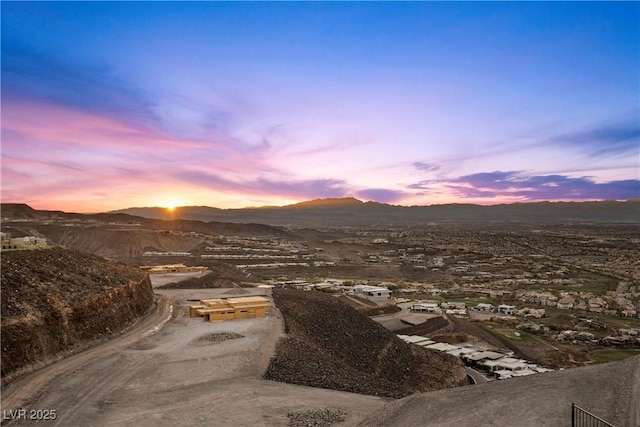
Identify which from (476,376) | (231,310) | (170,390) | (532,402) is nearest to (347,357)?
(231,310)

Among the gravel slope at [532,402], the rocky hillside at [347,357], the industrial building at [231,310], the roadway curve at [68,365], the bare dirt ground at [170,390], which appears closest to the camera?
the gravel slope at [532,402]

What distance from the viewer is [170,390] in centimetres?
1775

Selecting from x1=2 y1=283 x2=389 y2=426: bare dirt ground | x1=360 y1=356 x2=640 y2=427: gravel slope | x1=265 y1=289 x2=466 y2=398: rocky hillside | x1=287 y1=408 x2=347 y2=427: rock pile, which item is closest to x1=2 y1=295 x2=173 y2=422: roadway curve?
x1=2 y1=283 x2=389 y2=426: bare dirt ground

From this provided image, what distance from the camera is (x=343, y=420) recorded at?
50.8 feet

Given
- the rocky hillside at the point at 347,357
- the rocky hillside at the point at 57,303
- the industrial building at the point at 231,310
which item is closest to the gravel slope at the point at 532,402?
the rocky hillside at the point at 347,357

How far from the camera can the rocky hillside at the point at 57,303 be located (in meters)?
19.3

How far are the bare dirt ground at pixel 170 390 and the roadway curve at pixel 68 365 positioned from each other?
0.10 ft

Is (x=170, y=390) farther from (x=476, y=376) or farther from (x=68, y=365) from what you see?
(x=476, y=376)

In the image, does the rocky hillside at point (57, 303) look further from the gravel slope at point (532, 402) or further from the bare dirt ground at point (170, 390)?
the gravel slope at point (532, 402)

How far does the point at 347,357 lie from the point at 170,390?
477 inches

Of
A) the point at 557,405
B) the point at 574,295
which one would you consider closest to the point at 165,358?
the point at 557,405

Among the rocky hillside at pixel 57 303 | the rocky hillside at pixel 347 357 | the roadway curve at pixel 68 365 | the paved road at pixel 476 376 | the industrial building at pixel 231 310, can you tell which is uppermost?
the rocky hillside at pixel 57 303

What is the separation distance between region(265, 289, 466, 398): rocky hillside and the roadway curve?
7.37m

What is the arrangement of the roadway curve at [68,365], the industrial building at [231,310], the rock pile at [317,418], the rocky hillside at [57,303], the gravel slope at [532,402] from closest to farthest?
the gravel slope at [532,402] < the rock pile at [317,418] < the roadway curve at [68,365] < the rocky hillside at [57,303] < the industrial building at [231,310]
